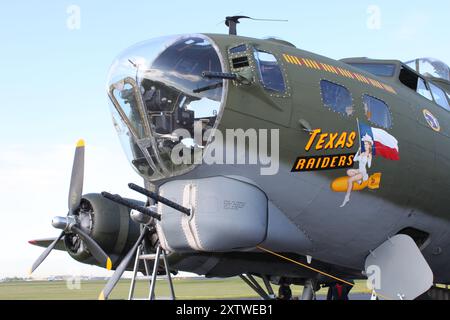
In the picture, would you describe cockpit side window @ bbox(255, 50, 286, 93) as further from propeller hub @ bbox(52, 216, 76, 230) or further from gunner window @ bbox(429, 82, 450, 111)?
propeller hub @ bbox(52, 216, 76, 230)

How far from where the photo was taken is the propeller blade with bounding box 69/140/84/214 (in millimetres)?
12172

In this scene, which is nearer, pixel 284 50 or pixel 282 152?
pixel 282 152

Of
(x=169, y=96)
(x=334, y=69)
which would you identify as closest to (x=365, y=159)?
(x=334, y=69)

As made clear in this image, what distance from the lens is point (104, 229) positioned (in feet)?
42.9

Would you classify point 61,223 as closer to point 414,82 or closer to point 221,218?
point 221,218

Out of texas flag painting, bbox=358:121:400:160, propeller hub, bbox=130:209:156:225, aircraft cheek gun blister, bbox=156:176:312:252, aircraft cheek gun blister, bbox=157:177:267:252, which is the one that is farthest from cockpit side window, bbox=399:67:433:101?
propeller hub, bbox=130:209:156:225

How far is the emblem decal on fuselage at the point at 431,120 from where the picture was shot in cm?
1099

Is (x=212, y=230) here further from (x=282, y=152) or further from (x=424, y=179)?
(x=424, y=179)

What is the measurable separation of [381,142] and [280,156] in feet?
6.69

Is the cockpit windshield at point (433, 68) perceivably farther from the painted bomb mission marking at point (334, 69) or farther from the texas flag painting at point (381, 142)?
the texas flag painting at point (381, 142)

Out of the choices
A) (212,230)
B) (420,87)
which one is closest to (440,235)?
(420,87)

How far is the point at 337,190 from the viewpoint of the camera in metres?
9.14
